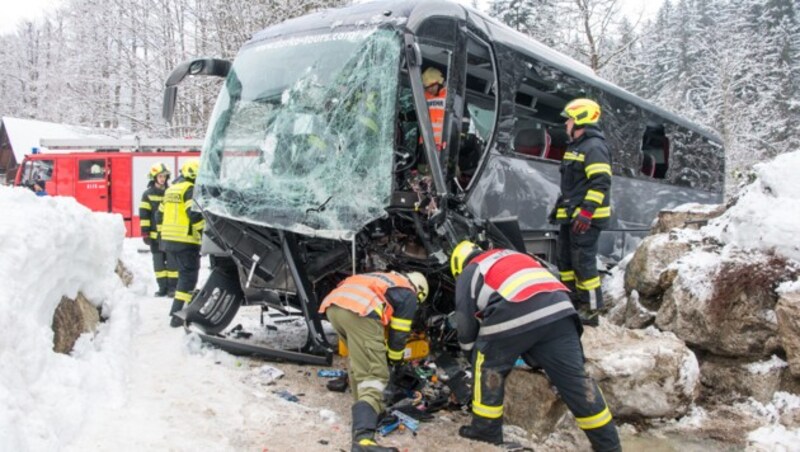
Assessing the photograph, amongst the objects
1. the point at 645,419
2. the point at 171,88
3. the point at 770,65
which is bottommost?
the point at 645,419

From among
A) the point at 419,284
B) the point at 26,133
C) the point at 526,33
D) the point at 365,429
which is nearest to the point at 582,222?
the point at 419,284

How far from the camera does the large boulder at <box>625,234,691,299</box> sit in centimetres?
561

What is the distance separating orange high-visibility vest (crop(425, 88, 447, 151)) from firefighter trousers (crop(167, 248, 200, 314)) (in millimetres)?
3183

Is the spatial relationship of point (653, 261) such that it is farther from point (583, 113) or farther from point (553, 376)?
point (553, 376)

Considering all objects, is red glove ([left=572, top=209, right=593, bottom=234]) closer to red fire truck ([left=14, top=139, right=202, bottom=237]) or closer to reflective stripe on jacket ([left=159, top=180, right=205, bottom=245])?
reflective stripe on jacket ([left=159, top=180, right=205, bottom=245])

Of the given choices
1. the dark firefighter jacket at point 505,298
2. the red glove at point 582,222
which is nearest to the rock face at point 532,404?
the dark firefighter jacket at point 505,298

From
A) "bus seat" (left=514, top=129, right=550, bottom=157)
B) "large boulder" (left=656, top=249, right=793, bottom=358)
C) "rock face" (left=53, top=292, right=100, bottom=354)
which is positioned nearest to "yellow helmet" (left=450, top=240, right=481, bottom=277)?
"bus seat" (left=514, top=129, right=550, bottom=157)

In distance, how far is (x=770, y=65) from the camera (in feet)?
104

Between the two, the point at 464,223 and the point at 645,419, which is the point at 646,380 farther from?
the point at 464,223

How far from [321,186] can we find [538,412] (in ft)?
6.99

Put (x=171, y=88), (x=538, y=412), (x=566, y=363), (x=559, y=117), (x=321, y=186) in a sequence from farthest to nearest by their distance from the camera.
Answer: (x=559, y=117), (x=171, y=88), (x=321, y=186), (x=538, y=412), (x=566, y=363)

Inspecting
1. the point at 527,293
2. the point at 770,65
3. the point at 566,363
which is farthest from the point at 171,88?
the point at 770,65

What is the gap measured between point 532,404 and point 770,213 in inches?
109

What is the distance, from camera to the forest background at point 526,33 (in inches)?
684
